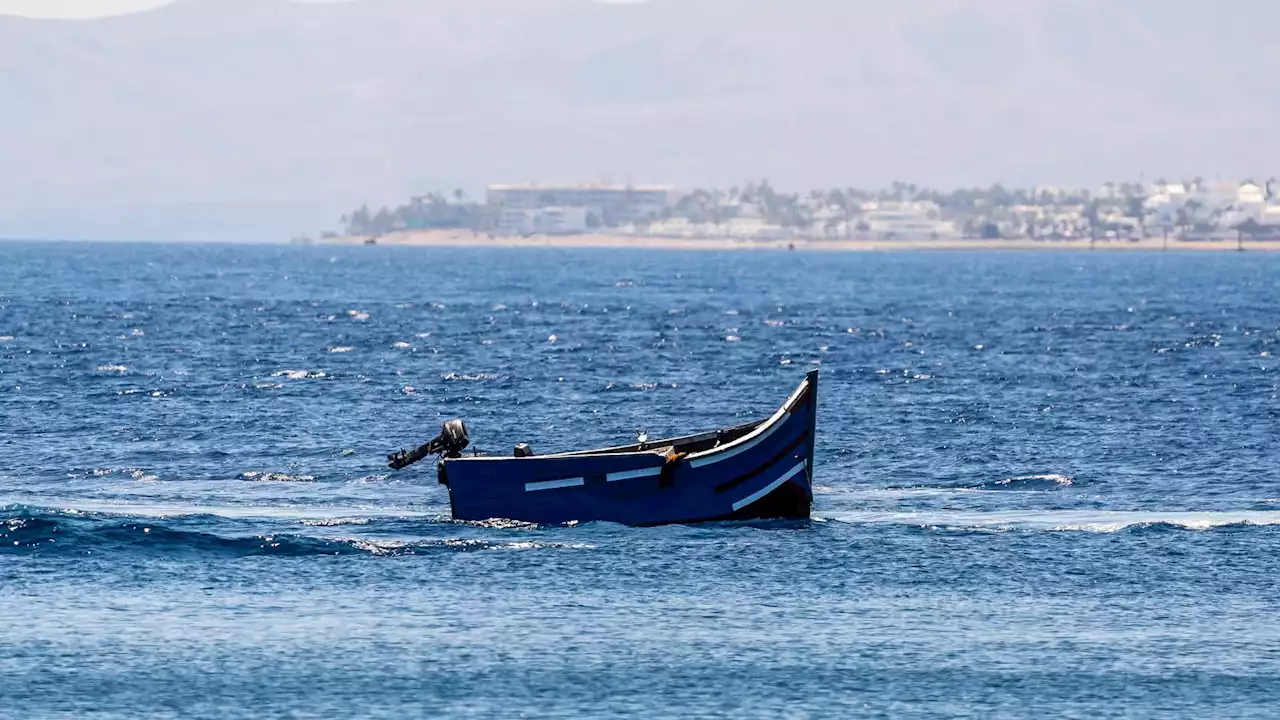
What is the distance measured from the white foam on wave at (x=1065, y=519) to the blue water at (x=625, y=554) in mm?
196

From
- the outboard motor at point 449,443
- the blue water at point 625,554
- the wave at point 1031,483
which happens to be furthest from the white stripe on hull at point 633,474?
the wave at point 1031,483

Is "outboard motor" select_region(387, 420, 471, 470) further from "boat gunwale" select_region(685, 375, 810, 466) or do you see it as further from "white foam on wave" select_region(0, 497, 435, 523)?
"boat gunwale" select_region(685, 375, 810, 466)

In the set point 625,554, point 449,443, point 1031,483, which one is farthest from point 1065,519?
point 449,443

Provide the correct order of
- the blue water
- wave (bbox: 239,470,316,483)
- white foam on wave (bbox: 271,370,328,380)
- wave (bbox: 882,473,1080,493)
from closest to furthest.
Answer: the blue water, wave (bbox: 882,473,1080,493), wave (bbox: 239,470,316,483), white foam on wave (bbox: 271,370,328,380)

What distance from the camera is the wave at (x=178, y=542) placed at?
136 feet

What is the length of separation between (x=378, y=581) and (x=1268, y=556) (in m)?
17.5

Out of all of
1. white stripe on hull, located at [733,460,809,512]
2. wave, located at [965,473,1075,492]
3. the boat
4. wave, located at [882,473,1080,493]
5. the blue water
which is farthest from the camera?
wave, located at [965,473,1075,492]

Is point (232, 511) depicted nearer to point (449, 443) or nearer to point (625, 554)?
point (449, 443)

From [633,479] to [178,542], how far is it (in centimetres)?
944

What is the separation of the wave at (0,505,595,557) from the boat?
5.48 ft

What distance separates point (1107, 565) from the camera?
40750 mm

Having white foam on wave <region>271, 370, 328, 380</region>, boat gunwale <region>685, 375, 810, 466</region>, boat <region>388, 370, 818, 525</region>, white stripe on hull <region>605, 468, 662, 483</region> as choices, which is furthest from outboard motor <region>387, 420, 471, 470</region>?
white foam on wave <region>271, 370, 328, 380</region>

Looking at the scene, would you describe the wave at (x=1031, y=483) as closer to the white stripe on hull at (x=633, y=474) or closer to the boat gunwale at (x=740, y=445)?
the boat gunwale at (x=740, y=445)

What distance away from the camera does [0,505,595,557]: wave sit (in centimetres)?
4138
